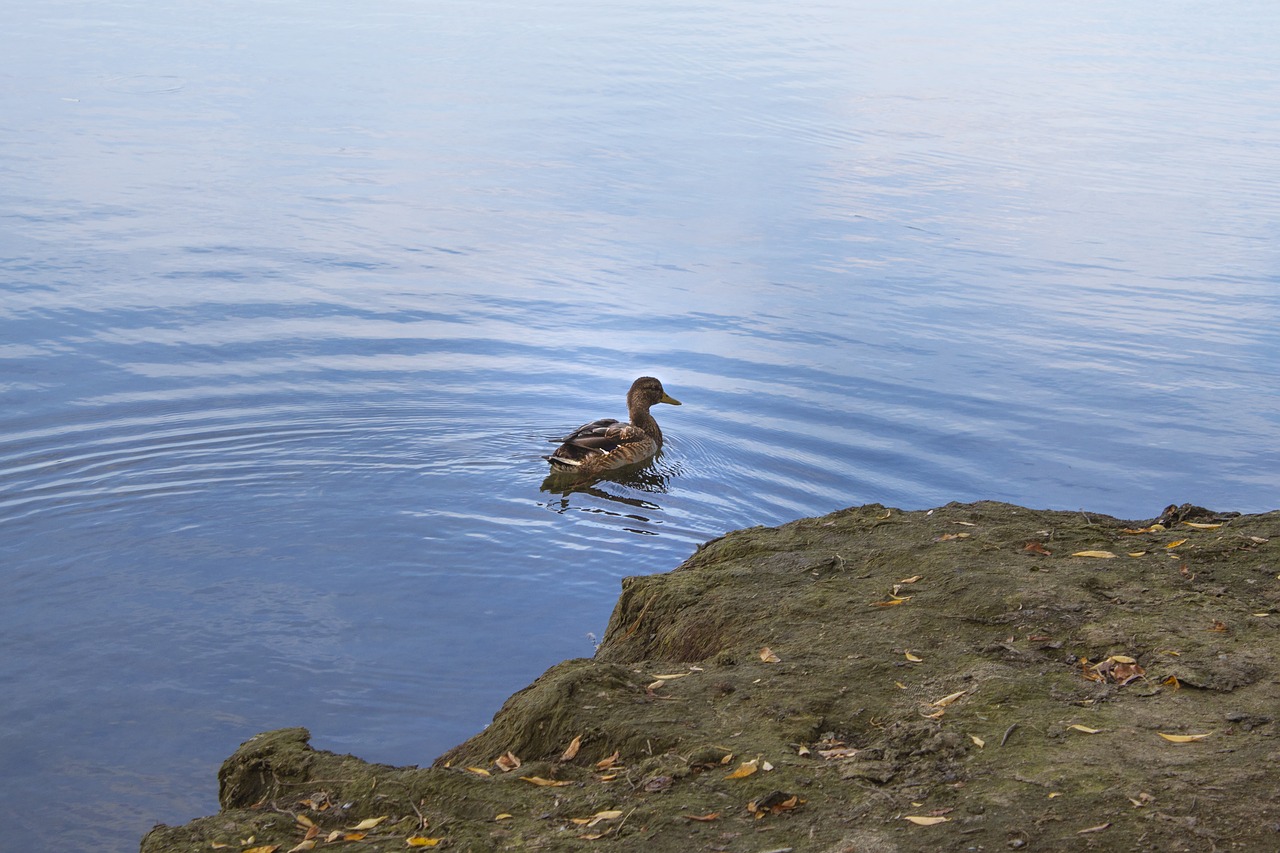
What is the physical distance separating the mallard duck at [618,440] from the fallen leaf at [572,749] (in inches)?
233

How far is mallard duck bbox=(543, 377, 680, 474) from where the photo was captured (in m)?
10.7

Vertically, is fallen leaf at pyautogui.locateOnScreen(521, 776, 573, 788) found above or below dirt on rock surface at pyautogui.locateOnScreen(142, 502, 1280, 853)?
below

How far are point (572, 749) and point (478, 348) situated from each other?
29.1 ft

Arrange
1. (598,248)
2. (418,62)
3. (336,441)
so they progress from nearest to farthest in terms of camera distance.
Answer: (336,441) → (598,248) → (418,62)

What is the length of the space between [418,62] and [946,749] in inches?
1097

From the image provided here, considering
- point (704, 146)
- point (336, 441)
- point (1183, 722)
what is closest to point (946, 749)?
point (1183, 722)

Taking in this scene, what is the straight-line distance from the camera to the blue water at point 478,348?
735cm

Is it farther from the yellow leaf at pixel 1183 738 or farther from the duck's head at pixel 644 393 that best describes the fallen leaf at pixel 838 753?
the duck's head at pixel 644 393

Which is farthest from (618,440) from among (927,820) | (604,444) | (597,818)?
(927,820)

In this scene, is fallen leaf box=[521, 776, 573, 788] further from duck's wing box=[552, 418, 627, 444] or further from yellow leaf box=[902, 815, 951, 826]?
duck's wing box=[552, 418, 627, 444]

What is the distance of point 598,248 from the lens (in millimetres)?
16797

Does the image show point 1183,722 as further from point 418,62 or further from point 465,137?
point 418,62

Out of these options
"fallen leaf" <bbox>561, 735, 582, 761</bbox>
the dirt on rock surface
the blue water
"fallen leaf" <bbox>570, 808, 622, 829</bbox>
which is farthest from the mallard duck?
"fallen leaf" <bbox>570, 808, 622, 829</bbox>

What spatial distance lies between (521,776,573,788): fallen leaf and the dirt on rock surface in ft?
0.10
